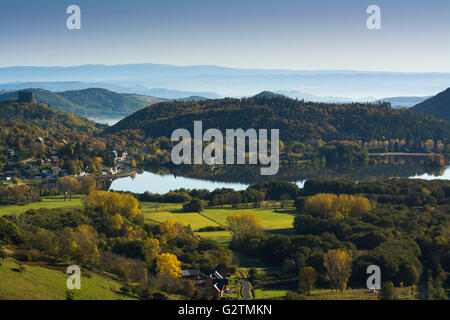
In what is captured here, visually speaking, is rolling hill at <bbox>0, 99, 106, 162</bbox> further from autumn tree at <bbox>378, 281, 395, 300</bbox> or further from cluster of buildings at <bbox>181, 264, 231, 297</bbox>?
autumn tree at <bbox>378, 281, 395, 300</bbox>

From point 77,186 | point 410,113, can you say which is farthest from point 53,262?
point 410,113

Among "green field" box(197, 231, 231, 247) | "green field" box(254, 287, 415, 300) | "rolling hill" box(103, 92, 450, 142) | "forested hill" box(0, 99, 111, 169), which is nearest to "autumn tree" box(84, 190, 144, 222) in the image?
"green field" box(197, 231, 231, 247)

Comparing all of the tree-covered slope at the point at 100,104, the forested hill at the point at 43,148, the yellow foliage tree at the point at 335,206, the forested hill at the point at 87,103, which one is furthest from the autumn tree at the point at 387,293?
the tree-covered slope at the point at 100,104

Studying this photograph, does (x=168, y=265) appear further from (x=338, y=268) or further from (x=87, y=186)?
(x=87, y=186)

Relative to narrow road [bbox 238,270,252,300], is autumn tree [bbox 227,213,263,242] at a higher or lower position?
higher

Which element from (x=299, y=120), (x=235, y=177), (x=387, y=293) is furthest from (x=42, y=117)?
(x=387, y=293)

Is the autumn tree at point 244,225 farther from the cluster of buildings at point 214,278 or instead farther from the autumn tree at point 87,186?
the autumn tree at point 87,186
